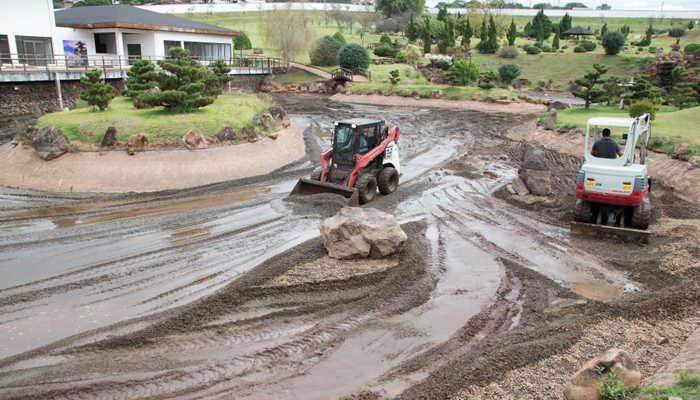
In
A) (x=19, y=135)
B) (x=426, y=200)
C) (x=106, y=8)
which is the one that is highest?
(x=106, y=8)

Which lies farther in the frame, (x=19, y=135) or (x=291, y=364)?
(x=19, y=135)

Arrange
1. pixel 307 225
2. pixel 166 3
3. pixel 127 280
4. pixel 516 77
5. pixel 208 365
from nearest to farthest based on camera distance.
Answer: pixel 208 365, pixel 127 280, pixel 307 225, pixel 516 77, pixel 166 3

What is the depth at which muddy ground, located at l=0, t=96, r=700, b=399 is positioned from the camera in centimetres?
692

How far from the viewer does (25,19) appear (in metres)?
35.8

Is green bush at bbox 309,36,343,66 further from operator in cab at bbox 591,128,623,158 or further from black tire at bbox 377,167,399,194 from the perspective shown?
operator in cab at bbox 591,128,623,158

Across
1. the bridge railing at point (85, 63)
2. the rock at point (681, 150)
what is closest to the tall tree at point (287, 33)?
the bridge railing at point (85, 63)

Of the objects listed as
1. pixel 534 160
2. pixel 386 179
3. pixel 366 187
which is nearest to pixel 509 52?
pixel 534 160

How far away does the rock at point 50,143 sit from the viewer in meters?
17.4

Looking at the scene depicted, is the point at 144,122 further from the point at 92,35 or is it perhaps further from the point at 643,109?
the point at 92,35

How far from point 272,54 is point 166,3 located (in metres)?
41.7

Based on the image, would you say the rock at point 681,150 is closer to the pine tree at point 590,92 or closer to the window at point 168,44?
the pine tree at point 590,92

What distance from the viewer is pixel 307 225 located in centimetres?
1337

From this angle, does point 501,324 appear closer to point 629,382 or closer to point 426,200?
point 629,382

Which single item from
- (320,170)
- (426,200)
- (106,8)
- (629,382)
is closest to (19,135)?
(320,170)
